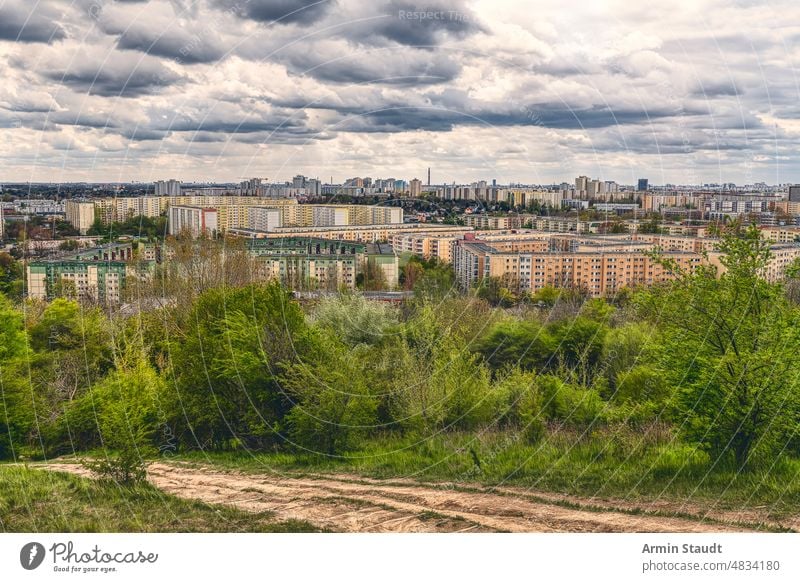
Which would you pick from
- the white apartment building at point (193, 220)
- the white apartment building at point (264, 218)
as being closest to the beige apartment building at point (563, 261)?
the white apartment building at point (264, 218)

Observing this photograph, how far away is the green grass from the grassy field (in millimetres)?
974

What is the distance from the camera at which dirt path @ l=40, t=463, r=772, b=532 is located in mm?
6098

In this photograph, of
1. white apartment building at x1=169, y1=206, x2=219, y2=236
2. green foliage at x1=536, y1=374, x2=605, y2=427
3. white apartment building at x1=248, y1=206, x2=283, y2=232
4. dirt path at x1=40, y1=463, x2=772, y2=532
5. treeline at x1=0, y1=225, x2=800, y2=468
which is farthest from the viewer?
white apartment building at x1=169, y1=206, x2=219, y2=236

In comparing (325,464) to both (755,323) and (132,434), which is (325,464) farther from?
(755,323)

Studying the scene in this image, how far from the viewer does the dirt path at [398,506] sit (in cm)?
610

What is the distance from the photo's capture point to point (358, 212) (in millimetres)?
9672

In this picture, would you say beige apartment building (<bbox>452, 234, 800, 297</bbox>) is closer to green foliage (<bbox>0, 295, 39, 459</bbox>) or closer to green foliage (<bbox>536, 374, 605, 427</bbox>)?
green foliage (<bbox>536, 374, 605, 427</bbox>)

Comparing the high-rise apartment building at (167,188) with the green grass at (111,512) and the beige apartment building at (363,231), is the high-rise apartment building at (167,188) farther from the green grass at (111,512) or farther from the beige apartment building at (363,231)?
the green grass at (111,512)

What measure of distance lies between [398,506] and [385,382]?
221cm

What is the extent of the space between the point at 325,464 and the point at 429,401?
165cm

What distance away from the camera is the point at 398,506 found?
642cm

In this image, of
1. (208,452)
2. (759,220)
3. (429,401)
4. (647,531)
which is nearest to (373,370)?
(429,401)

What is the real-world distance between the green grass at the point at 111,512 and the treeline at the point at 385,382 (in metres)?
0.53

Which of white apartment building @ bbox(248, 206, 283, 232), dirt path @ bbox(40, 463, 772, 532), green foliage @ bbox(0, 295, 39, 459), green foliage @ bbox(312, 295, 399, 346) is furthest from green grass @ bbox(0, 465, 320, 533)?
white apartment building @ bbox(248, 206, 283, 232)
